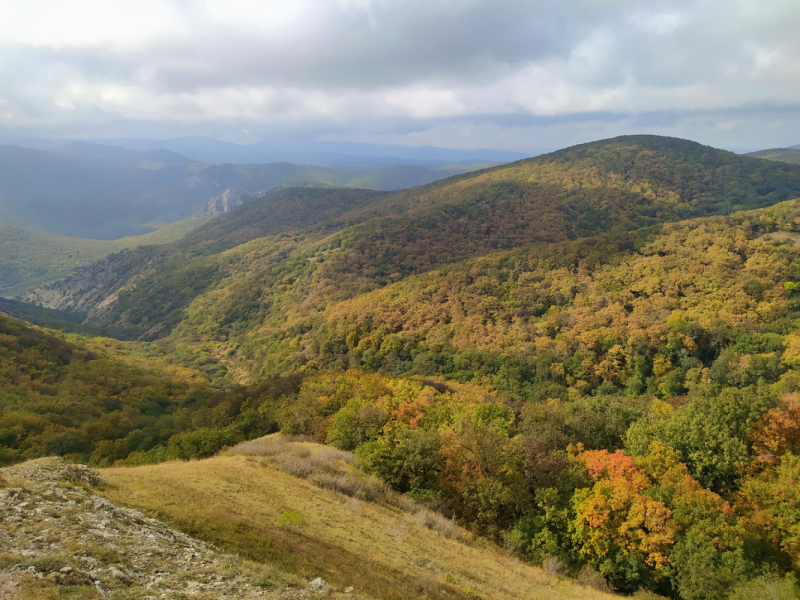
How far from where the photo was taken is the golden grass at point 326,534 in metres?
14.2

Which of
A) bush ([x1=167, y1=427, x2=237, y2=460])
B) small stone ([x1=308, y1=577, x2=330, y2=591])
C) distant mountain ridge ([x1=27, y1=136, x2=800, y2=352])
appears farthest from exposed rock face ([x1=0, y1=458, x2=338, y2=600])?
distant mountain ridge ([x1=27, y1=136, x2=800, y2=352])

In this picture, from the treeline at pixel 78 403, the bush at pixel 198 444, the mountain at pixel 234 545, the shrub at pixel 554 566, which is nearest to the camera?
the mountain at pixel 234 545

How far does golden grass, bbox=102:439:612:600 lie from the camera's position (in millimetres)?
14219

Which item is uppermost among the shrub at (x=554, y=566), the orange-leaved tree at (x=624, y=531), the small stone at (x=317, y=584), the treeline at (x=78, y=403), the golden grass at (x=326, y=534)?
the small stone at (x=317, y=584)

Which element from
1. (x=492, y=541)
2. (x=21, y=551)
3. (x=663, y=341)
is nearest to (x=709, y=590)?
(x=492, y=541)

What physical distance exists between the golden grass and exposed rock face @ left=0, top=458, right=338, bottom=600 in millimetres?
1576

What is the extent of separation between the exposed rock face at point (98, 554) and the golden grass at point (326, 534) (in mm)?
1576

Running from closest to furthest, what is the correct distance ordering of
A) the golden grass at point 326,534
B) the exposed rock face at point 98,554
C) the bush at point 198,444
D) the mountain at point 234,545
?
the exposed rock face at point 98,554 → the mountain at point 234,545 → the golden grass at point 326,534 → the bush at point 198,444

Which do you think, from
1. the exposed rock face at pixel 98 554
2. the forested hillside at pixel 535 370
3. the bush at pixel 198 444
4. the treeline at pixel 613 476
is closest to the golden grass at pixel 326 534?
the exposed rock face at pixel 98 554

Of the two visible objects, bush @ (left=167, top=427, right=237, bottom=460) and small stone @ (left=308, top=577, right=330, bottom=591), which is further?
bush @ (left=167, top=427, right=237, bottom=460)

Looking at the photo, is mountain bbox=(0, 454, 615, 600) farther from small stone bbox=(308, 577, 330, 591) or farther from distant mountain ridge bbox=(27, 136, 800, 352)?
distant mountain ridge bbox=(27, 136, 800, 352)

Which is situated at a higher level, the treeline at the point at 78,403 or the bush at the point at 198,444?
the bush at the point at 198,444

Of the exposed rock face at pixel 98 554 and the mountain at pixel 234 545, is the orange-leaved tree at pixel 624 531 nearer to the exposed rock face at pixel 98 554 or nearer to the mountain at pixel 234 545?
the mountain at pixel 234 545

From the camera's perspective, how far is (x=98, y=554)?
34.7ft
